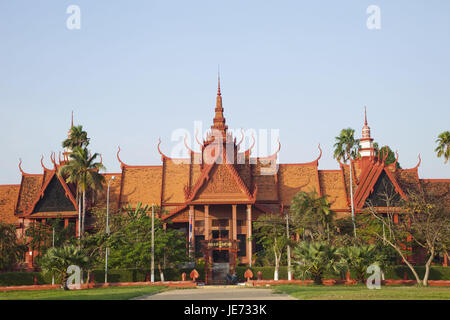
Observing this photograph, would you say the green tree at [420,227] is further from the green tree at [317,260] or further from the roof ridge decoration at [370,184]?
the green tree at [317,260]

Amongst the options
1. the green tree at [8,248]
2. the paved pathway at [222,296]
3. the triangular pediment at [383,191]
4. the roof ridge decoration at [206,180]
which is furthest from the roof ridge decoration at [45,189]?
the paved pathway at [222,296]

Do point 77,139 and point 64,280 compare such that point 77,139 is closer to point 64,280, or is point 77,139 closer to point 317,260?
point 64,280

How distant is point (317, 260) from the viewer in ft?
115

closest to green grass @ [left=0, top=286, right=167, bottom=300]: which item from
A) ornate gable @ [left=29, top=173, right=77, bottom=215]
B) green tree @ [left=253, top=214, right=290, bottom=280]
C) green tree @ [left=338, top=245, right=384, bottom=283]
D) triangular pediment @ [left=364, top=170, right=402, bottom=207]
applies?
green tree @ [left=338, top=245, right=384, bottom=283]

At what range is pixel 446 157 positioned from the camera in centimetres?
5522

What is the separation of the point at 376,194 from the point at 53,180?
103 feet

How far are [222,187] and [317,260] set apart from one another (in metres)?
20.2

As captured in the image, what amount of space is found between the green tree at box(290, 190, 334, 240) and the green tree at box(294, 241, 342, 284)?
946 cm

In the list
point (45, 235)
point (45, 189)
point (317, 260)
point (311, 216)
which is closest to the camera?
point (317, 260)

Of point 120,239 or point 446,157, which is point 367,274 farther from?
point 446,157

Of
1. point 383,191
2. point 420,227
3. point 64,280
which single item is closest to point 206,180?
point 383,191

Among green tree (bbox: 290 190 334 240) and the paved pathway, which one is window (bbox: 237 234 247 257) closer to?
green tree (bbox: 290 190 334 240)

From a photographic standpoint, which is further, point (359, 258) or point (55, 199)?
point (55, 199)
